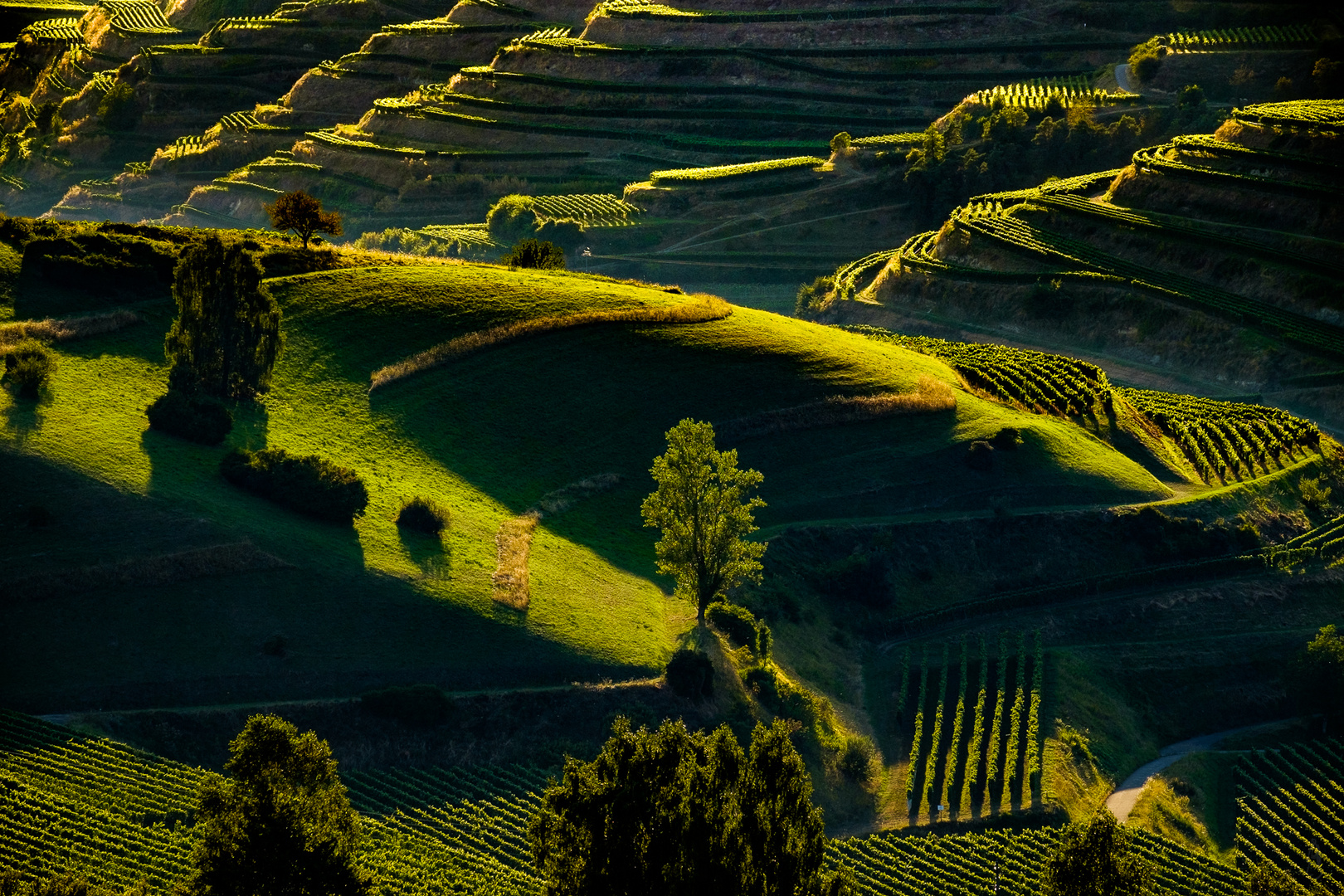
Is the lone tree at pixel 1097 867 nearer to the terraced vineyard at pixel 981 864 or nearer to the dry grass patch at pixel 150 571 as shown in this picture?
the terraced vineyard at pixel 981 864

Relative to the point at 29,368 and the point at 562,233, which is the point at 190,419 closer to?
the point at 29,368

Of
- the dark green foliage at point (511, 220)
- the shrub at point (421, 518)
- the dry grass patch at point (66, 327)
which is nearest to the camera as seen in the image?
the shrub at point (421, 518)

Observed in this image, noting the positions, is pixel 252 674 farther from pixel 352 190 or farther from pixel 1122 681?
pixel 352 190

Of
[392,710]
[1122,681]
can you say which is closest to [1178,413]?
[1122,681]

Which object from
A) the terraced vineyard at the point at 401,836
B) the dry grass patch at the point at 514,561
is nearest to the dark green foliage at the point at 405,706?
the terraced vineyard at the point at 401,836

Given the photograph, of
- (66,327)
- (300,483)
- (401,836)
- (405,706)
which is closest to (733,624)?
(405,706)

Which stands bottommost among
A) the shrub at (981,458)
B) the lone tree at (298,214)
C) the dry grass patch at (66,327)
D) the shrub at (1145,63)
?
the dry grass patch at (66,327)
